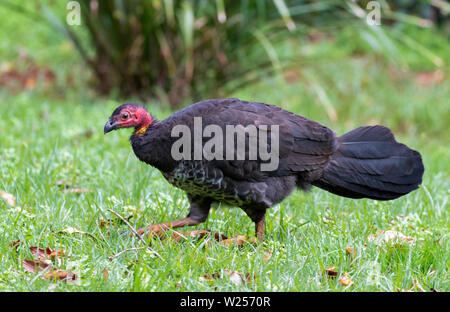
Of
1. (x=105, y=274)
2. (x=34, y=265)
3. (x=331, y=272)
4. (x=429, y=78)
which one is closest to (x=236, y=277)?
(x=331, y=272)

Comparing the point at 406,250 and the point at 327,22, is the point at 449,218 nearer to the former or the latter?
the point at 406,250

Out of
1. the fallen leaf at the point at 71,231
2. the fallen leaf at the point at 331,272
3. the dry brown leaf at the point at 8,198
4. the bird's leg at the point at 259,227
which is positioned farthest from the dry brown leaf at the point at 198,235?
the dry brown leaf at the point at 8,198

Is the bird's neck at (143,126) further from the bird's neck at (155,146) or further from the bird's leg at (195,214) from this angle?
the bird's leg at (195,214)

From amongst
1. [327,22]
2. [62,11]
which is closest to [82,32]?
[62,11]

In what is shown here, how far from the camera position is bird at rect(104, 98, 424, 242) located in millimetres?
3553

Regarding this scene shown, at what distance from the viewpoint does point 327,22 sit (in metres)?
7.50

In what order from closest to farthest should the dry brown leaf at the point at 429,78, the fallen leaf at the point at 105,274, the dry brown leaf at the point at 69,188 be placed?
1. the fallen leaf at the point at 105,274
2. the dry brown leaf at the point at 69,188
3. the dry brown leaf at the point at 429,78

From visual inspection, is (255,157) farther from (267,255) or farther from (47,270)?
(47,270)

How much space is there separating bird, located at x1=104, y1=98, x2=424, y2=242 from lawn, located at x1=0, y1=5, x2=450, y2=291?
0.22m

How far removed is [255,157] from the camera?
3.65m

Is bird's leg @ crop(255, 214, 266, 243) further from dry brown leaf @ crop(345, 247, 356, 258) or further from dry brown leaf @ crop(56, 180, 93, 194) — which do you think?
dry brown leaf @ crop(56, 180, 93, 194)

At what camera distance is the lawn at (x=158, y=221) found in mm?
2977

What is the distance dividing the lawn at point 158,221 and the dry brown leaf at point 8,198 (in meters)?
0.02
